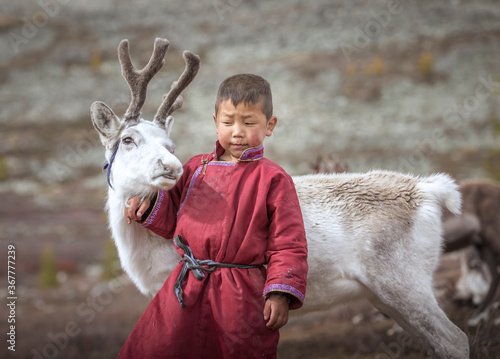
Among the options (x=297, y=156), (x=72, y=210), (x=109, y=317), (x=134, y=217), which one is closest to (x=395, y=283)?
(x=134, y=217)

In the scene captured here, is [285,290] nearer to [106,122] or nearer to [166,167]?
[166,167]

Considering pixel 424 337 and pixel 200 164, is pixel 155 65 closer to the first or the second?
pixel 200 164

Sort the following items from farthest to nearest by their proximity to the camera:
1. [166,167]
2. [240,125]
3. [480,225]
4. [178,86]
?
[480,225] → [178,86] → [166,167] → [240,125]

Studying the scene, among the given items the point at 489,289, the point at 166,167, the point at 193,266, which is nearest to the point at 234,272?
the point at 193,266

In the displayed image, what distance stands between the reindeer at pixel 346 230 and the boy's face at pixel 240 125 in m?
0.57

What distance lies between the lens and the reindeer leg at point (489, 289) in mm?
6043

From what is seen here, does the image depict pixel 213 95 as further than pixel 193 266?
Yes

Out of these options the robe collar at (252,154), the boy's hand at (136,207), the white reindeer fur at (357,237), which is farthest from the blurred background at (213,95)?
the robe collar at (252,154)

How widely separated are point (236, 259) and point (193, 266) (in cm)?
24

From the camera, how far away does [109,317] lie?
27.5ft

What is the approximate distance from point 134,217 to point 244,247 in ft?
2.46

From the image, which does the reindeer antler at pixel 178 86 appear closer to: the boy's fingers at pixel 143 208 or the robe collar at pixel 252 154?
the boy's fingers at pixel 143 208

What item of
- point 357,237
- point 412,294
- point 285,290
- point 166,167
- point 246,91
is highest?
point 246,91

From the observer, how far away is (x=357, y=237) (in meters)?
3.18
